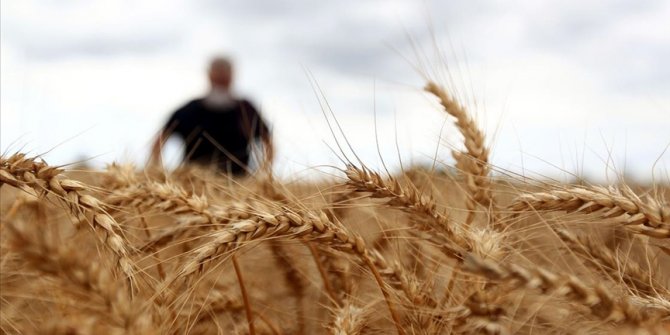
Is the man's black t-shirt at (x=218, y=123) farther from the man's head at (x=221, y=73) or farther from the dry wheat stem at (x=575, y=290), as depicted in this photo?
the dry wheat stem at (x=575, y=290)

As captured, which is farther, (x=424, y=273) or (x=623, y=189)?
(x=424, y=273)

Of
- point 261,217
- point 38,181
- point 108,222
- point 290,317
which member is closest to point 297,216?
point 261,217

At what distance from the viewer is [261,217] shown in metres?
1.41

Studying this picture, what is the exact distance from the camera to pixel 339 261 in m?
1.98

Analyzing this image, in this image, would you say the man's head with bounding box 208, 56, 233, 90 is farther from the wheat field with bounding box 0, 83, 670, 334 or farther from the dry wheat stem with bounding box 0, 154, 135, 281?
the dry wheat stem with bounding box 0, 154, 135, 281

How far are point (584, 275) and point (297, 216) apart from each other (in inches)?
42.8

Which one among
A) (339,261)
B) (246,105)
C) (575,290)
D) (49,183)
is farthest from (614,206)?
(246,105)

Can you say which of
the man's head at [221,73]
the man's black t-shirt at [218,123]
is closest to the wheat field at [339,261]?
the man's black t-shirt at [218,123]

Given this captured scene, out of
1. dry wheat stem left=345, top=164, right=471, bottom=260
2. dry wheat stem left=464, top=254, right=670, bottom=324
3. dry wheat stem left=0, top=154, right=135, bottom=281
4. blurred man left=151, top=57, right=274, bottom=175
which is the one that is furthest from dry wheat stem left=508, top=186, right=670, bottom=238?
blurred man left=151, top=57, right=274, bottom=175

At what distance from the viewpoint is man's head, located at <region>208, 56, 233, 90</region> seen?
5.50m

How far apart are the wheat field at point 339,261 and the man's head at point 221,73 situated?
3.30m

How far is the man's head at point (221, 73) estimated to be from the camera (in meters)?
5.50

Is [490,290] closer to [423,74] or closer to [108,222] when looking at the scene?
[108,222]

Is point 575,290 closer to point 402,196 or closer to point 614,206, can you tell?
point 614,206
